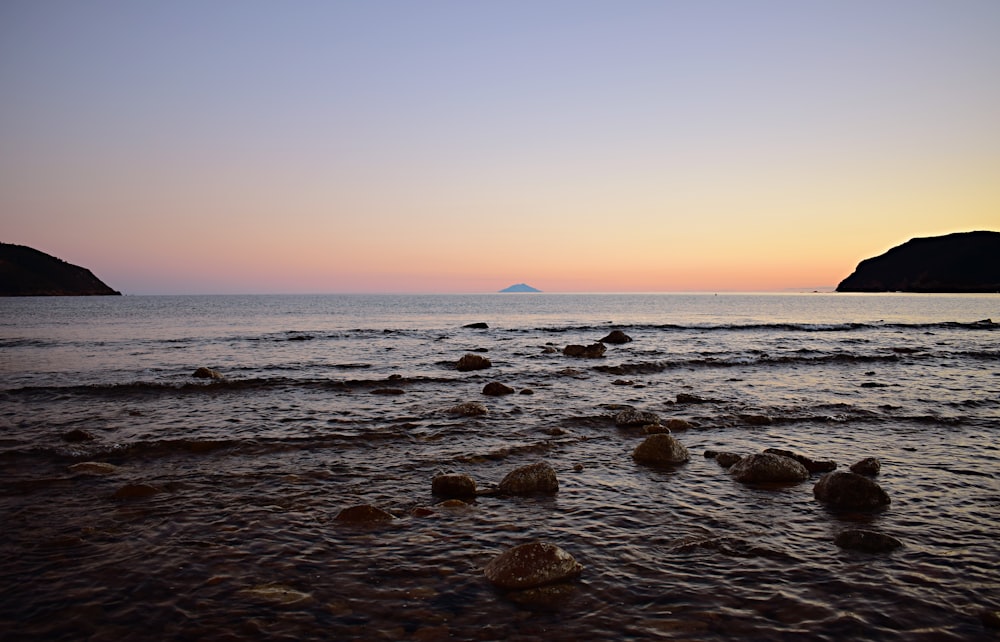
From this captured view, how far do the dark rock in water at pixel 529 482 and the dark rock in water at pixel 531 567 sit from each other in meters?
2.78

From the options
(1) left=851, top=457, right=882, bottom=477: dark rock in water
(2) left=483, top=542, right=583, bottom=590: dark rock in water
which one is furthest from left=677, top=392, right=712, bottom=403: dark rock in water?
(2) left=483, top=542, right=583, bottom=590: dark rock in water

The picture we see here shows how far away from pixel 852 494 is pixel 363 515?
23.9 feet

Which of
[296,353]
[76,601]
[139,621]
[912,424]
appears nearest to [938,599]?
[139,621]

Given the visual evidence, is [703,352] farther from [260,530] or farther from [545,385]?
[260,530]

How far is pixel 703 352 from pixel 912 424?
1908 cm

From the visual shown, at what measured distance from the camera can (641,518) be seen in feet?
25.3

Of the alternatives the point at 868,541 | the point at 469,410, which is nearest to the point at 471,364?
the point at 469,410

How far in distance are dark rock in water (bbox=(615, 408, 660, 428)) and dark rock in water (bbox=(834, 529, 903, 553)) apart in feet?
23.1

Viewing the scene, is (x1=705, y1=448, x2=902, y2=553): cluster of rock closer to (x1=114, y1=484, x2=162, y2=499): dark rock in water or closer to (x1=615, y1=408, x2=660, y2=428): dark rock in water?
(x1=615, y1=408, x2=660, y2=428): dark rock in water

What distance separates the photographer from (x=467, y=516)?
782cm

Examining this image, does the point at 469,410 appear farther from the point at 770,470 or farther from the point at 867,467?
the point at 867,467

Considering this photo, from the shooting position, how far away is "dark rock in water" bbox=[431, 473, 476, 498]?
871 cm

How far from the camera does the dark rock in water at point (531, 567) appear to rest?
5734mm

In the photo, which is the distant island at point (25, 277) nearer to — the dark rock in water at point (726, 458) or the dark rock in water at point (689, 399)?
the dark rock in water at point (689, 399)
